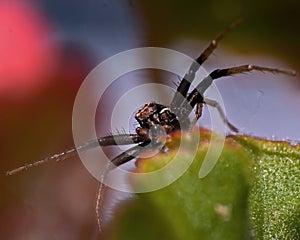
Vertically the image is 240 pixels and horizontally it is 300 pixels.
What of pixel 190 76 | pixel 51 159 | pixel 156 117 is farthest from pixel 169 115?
pixel 51 159

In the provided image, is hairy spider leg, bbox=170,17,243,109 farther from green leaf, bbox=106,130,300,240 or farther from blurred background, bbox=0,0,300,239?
green leaf, bbox=106,130,300,240

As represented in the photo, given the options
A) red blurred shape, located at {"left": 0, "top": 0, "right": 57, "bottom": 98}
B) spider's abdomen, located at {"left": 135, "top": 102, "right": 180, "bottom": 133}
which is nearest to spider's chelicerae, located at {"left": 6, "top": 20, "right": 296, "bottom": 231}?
spider's abdomen, located at {"left": 135, "top": 102, "right": 180, "bottom": 133}

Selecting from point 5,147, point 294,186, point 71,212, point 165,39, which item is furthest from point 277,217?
point 165,39

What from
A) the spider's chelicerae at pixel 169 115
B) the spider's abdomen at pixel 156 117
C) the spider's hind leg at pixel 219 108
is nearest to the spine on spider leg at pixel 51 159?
the spider's chelicerae at pixel 169 115

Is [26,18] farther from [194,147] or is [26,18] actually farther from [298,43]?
[194,147]

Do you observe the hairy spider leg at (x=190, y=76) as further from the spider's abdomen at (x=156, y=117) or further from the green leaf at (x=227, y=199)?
the green leaf at (x=227, y=199)

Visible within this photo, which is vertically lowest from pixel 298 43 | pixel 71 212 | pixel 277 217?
pixel 71 212

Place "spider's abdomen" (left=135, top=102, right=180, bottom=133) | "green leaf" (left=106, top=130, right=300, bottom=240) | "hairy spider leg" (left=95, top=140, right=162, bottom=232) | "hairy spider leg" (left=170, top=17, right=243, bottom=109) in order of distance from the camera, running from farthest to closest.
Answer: "hairy spider leg" (left=170, top=17, right=243, bottom=109), "spider's abdomen" (left=135, top=102, right=180, bottom=133), "hairy spider leg" (left=95, top=140, right=162, bottom=232), "green leaf" (left=106, top=130, right=300, bottom=240)
